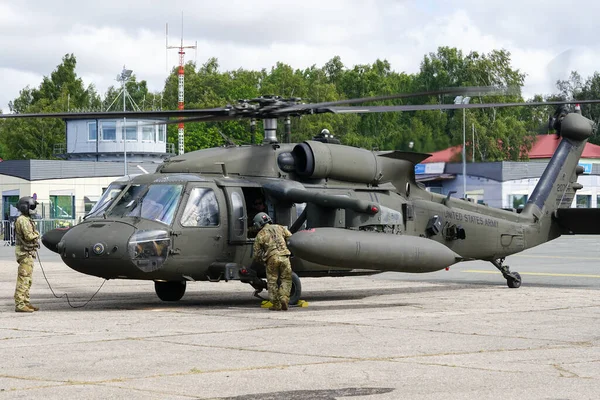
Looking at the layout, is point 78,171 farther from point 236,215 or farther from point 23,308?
point 23,308

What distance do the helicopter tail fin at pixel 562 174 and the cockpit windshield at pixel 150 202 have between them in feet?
27.7

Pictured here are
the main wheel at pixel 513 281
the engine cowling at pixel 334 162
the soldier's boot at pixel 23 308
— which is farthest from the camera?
the main wheel at pixel 513 281

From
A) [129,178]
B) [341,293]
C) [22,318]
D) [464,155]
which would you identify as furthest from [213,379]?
[464,155]

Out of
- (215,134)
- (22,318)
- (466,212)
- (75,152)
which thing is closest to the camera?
(22,318)

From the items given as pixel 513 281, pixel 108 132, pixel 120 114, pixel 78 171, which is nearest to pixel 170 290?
pixel 120 114

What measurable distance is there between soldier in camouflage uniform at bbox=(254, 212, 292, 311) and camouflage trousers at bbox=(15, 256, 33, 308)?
11.4 feet

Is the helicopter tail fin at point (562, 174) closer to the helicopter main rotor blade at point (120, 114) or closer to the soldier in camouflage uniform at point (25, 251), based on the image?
the helicopter main rotor blade at point (120, 114)

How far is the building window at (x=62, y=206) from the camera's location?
207 feet

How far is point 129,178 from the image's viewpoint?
1605 centimetres

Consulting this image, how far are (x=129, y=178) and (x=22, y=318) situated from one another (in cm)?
308

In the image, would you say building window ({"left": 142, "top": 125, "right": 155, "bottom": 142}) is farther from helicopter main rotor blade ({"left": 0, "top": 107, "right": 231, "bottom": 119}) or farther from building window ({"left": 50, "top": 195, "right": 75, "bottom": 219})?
helicopter main rotor blade ({"left": 0, "top": 107, "right": 231, "bottom": 119})

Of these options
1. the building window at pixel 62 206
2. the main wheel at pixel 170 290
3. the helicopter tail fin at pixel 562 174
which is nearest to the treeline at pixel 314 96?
the building window at pixel 62 206

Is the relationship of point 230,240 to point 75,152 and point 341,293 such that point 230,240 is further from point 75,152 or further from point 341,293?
point 75,152

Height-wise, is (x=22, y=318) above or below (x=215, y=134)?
below
